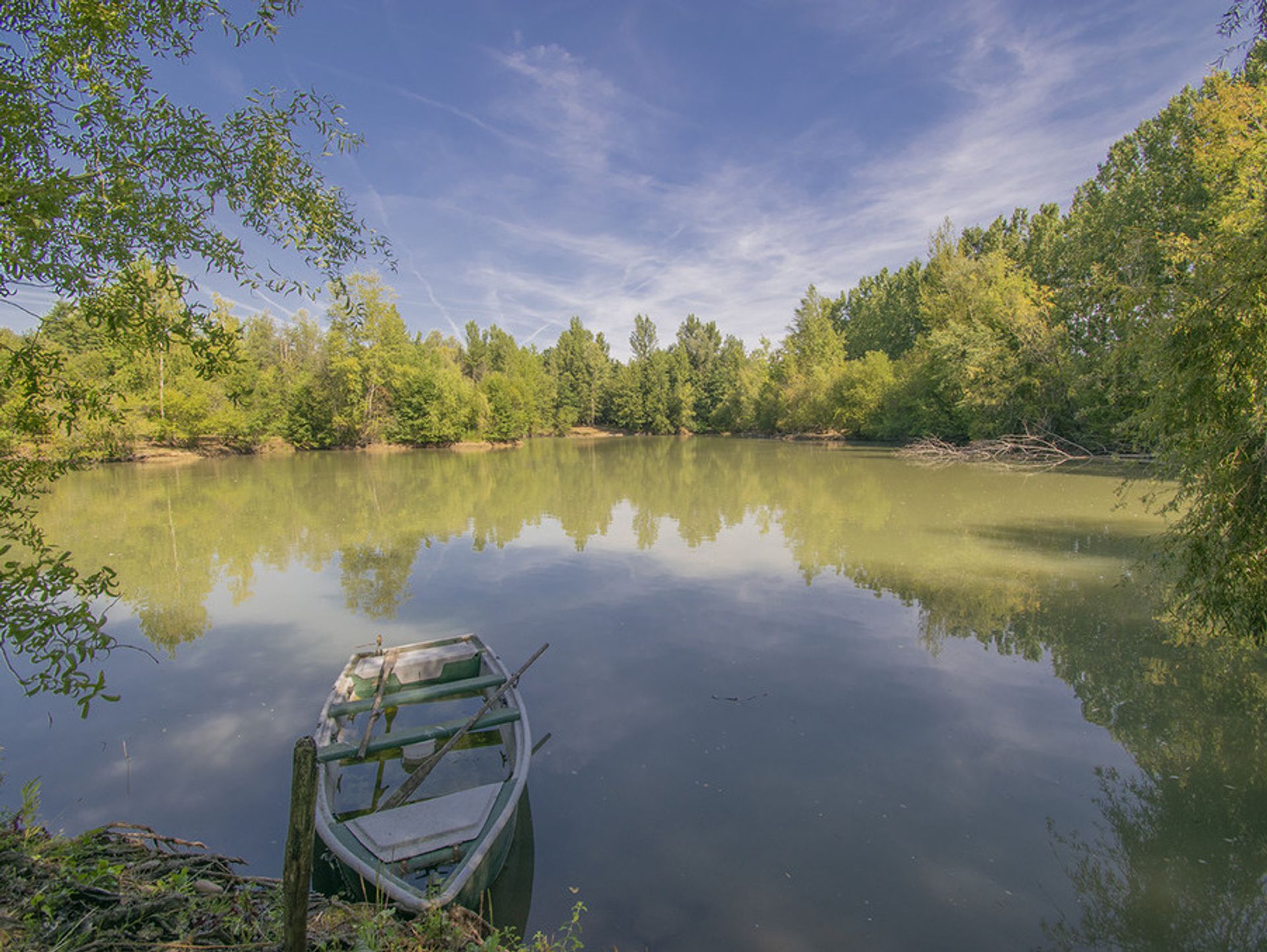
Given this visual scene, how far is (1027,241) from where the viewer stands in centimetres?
4556

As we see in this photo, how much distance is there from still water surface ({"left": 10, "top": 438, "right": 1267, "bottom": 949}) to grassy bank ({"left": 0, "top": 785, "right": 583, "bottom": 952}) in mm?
1071

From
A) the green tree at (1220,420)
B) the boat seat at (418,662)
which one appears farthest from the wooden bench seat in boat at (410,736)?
the green tree at (1220,420)

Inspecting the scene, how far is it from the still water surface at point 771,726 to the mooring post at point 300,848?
1.90m

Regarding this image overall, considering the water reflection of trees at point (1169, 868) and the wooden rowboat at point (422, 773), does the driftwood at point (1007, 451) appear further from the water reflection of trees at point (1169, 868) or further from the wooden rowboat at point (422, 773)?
the wooden rowboat at point (422, 773)

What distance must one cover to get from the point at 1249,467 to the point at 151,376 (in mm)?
49827

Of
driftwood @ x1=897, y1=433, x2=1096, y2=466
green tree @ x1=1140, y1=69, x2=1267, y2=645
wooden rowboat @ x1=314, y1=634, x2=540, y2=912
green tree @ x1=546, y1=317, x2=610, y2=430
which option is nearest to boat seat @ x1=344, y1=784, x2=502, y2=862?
wooden rowboat @ x1=314, y1=634, x2=540, y2=912

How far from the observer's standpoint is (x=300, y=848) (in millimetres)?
2316

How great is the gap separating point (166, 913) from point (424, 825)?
1390 millimetres

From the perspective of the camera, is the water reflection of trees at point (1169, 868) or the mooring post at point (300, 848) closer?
the mooring post at point (300, 848)

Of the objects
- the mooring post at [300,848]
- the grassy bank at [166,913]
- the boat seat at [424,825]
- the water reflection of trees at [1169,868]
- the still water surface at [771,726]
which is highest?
the mooring post at [300,848]

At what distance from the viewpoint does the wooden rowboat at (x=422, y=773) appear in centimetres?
366

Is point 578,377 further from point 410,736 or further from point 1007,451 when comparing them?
point 410,736

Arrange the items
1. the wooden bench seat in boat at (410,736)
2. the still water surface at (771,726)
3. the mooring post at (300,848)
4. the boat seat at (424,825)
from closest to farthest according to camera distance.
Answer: the mooring post at (300,848) < the boat seat at (424,825) < the still water surface at (771,726) < the wooden bench seat in boat at (410,736)

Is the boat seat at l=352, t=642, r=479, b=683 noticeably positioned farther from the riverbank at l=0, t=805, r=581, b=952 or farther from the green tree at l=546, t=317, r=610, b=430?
the green tree at l=546, t=317, r=610, b=430
